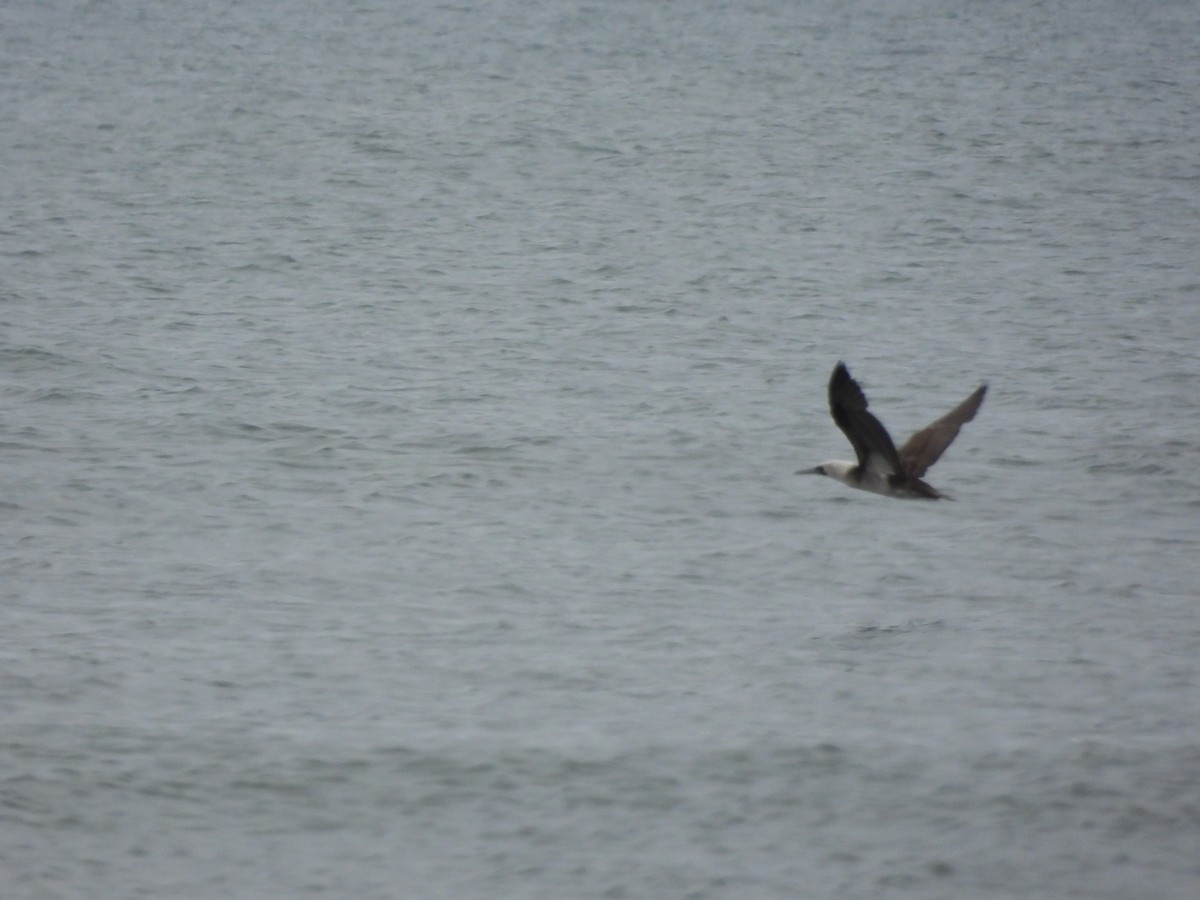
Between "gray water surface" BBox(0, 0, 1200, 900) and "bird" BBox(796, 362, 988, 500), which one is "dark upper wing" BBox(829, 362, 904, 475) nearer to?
"bird" BBox(796, 362, 988, 500)

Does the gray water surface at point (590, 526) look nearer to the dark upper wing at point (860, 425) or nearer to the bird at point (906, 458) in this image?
the bird at point (906, 458)

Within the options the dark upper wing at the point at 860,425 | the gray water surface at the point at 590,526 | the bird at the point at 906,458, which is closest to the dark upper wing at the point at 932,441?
the bird at the point at 906,458

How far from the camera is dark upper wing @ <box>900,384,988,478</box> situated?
1529 centimetres

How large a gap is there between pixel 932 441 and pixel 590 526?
5.60 metres

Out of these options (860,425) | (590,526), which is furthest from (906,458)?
(590,526)

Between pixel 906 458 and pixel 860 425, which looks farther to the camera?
pixel 906 458

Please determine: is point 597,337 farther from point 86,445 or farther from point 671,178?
point 671,178

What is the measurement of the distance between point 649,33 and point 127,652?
48.6 m

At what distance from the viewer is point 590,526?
2038 cm

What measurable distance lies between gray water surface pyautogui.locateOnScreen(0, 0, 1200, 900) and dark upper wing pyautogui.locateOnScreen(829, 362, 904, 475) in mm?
2182

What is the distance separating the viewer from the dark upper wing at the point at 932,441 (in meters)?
15.3

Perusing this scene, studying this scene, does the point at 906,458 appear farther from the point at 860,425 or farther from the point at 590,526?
the point at 590,526

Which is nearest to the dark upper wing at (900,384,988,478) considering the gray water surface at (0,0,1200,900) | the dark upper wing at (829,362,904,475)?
the dark upper wing at (829,362,904,475)

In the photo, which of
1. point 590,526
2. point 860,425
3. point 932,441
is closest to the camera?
point 860,425
